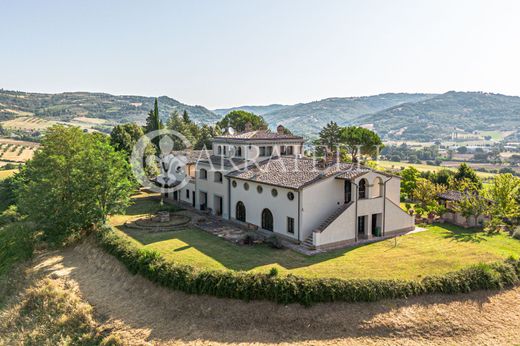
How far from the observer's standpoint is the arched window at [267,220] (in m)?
32.6

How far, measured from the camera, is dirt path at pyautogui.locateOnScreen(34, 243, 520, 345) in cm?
1981

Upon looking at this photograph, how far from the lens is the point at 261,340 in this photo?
64.0 feet

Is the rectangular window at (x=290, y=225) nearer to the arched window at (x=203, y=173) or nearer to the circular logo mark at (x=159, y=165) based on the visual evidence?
the arched window at (x=203, y=173)

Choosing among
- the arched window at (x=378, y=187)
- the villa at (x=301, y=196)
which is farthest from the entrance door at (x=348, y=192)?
the arched window at (x=378, y=187)

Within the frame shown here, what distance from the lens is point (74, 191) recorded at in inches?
1324

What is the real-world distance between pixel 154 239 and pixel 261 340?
16180 mm

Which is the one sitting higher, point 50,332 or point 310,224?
point 310,224

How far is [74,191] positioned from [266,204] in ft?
57.8

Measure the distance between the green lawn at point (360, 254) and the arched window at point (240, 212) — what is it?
4.43 meters

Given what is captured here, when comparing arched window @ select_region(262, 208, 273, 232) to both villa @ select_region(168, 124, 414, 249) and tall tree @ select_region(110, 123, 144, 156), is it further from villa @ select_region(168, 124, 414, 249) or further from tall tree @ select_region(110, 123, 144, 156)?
tall tree @ select_region(110, 123, 144, 156)

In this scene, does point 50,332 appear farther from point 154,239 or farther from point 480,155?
point 480,155

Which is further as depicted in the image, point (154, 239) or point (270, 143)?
point (270, 143)

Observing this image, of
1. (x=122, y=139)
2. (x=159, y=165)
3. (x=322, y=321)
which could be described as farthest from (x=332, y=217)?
(x=122, y=139)

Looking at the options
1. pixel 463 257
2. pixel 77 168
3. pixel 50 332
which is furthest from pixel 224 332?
pixel 77 168
